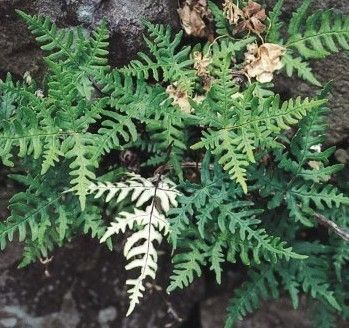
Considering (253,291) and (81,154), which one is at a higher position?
(81,154)

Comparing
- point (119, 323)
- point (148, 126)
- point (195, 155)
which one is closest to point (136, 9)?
point (148, 126)

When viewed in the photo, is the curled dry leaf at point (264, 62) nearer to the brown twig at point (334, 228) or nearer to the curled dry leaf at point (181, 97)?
the curled dry leaf at point (181, 97)

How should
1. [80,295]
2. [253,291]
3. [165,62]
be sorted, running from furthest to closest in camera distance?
[80,295], [253,291], [165,62]

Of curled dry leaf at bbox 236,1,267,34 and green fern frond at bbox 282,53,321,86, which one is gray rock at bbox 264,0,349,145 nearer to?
curled dry leaf at bbox 236,1,267,34

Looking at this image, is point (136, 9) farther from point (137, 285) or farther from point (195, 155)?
point (137, 285)

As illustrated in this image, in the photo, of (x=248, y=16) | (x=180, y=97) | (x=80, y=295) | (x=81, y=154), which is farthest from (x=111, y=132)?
(x=80, y=295)

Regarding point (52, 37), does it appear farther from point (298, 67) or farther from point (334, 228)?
point (334, 228)
